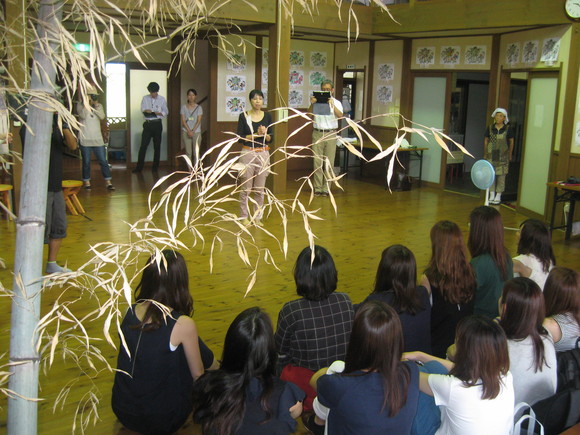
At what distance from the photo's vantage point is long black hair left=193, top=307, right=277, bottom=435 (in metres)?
2.13

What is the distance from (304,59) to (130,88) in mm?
3290

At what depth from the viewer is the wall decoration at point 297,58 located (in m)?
11.4

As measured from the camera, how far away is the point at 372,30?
10273 mm

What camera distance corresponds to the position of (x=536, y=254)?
369 cm

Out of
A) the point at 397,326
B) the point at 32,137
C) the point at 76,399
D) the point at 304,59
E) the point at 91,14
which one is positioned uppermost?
the point at 304,59

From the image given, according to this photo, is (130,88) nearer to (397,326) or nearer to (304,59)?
(304,59)

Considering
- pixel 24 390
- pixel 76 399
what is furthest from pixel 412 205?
pixel 24 390

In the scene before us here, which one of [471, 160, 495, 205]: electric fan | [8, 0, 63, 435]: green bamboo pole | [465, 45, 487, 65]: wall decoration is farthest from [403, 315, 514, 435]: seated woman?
[465, 45, 487, 65]: wall decoration

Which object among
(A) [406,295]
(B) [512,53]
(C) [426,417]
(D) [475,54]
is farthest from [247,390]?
(D) [475,54]

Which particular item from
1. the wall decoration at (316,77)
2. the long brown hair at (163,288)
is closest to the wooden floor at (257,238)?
the long brown hair at (163,288)

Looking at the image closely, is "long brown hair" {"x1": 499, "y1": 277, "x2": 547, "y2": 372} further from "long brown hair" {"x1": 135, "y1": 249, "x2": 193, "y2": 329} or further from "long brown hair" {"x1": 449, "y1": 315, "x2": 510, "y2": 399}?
"long brown hair" {"x1": 135, "y1": 249, "x2": 193, "y2": 329}

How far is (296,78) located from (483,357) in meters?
10.00

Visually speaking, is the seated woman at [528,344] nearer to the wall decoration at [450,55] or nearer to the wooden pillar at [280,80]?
the wooden pillar at [280,80]

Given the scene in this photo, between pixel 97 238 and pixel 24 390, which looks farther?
pixel 97 238
